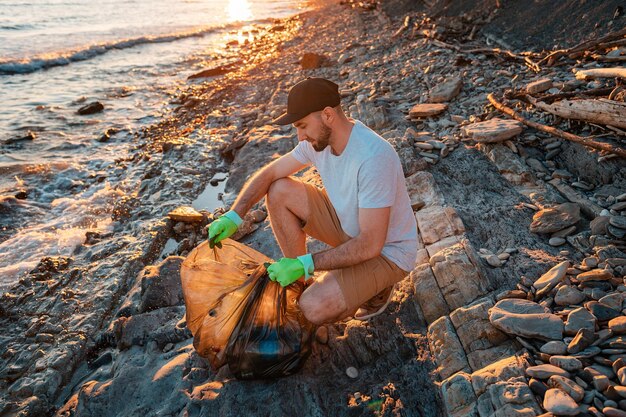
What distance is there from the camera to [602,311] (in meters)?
2.50

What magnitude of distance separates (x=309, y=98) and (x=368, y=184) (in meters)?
0.63

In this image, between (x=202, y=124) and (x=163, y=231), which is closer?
(x=163, y=231)

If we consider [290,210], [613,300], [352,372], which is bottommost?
[352,372]

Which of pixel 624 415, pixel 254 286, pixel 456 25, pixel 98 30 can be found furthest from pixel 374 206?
pixel 98 30

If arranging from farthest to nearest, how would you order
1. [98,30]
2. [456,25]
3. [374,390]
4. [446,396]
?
[98,30] → [456,25] → [374,390] → [446,396]

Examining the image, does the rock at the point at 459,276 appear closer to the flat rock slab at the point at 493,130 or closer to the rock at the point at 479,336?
the rock at the point at 479,336

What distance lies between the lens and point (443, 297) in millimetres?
3150

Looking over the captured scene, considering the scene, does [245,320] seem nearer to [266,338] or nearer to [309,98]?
[266,338]

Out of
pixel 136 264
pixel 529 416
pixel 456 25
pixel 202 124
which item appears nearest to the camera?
pixel 529 416

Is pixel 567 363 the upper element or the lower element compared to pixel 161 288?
upper

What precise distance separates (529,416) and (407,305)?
1283mm

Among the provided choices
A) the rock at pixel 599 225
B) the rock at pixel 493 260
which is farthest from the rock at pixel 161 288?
the rock at pixel 599 225

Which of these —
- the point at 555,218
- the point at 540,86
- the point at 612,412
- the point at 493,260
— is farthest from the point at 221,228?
the point at 540,86

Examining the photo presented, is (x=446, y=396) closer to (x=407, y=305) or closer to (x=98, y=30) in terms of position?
(x=407, y=305)
